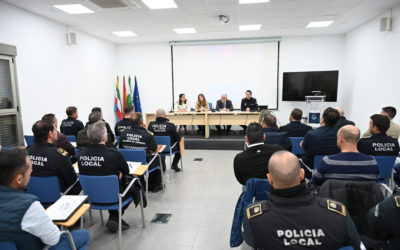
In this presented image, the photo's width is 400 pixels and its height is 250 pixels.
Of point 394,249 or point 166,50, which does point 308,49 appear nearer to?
point 166,50

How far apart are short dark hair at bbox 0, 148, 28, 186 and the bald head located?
1.47 meters

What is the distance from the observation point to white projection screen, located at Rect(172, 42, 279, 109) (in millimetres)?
9050

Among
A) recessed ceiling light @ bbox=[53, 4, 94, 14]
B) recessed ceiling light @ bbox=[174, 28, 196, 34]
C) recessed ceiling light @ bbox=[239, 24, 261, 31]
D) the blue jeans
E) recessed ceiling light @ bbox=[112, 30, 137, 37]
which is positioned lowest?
the blue jeans

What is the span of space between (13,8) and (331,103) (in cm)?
890

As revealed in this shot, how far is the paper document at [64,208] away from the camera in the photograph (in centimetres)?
188

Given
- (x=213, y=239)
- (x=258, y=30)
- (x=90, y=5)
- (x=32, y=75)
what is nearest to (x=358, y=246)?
(x=213, y=239)

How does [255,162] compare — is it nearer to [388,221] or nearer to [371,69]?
[388,221]

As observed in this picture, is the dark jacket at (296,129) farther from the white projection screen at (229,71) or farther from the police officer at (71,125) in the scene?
the white projection screen at (229,71)

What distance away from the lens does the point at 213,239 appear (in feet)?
9.28

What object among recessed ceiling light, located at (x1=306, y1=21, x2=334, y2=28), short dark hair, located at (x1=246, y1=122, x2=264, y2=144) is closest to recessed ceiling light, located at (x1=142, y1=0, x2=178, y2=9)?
short dark hair, located at (x1=246, y1=122, x2=264, y2=144)

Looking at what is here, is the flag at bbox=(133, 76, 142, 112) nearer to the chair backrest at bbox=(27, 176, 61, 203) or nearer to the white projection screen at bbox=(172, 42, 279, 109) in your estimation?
the white projection screen at bbox=(172, 42, 279, 109)

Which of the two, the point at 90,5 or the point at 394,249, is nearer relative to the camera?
the point at 394,249

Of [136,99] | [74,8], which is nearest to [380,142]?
[74,8]

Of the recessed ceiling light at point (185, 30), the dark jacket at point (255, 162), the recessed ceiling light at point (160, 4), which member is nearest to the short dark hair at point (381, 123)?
the dark jacket at point (255, 162)
